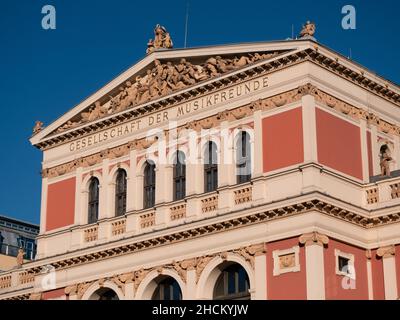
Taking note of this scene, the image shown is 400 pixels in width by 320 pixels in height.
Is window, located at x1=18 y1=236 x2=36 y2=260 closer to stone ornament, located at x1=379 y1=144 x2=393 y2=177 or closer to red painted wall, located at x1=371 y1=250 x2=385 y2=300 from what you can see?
stone ornament, located at x1=379 y1=144 x2=393 y2=177

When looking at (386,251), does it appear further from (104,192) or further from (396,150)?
(104,192)

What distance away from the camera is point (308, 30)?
35375mm

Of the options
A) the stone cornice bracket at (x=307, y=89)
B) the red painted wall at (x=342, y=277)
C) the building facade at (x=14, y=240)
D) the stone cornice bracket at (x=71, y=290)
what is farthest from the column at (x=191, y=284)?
the building facade at (x=14, y=240)

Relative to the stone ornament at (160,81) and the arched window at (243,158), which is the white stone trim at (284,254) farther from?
the stone ornament at (160,81)

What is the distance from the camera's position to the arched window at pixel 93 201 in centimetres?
4109

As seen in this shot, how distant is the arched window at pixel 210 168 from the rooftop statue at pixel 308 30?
5.43 metres

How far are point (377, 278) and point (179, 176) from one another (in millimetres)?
8811

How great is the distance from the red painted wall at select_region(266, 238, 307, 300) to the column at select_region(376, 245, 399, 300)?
10.4 feet

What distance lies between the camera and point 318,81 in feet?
116

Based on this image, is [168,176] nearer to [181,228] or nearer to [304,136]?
[181,228]
